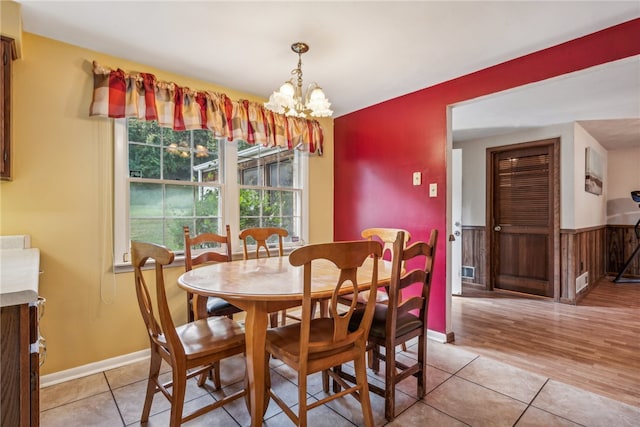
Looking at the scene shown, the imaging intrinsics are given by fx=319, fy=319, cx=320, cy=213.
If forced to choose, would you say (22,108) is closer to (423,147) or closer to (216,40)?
(216,40)

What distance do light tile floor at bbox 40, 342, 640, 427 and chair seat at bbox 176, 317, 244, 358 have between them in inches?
19.4

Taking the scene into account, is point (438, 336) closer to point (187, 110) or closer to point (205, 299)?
point (205, 299)

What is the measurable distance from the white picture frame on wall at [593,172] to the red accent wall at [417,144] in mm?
2901

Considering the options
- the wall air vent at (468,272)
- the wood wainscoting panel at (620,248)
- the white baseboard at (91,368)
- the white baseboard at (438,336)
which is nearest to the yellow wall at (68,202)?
the white baseboard at (91,368)

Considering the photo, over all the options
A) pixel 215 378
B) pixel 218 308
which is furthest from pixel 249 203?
pixel 215 378

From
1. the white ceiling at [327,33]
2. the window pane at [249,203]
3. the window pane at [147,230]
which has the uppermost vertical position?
the white ceiling at [327,33]

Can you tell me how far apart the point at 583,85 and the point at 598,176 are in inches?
116

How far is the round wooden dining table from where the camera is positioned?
4.80ft

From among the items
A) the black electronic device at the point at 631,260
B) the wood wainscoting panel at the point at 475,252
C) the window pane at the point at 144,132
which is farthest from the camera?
the black electronic device at the point at 631,260

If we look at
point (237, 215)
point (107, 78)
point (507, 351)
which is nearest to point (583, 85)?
point (507, 351)

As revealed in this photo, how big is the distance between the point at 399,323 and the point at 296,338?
0.61m

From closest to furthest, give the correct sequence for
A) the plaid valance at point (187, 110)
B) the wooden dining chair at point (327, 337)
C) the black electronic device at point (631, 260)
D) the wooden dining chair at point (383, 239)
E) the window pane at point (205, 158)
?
the wooden dining chair at point (327, 337), the plaid valance at point (187, 110), the wooden dining chair at point (383, 239), the window pane at point (205, 158), the black electronic device at point (631, 260)

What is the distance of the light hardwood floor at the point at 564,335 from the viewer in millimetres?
2215

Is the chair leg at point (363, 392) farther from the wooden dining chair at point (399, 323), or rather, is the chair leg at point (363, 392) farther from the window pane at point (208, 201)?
the window pane at point (208, 201)
